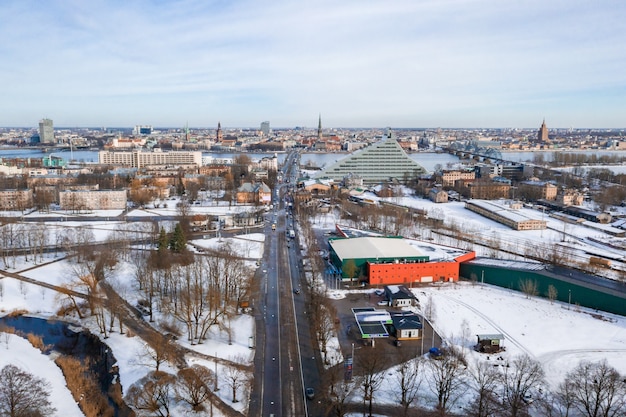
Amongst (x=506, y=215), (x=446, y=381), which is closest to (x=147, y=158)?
(x=506, y=215)

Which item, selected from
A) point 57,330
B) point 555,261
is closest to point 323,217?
point 555,261

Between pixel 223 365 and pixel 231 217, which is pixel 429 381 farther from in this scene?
pixel 231 217

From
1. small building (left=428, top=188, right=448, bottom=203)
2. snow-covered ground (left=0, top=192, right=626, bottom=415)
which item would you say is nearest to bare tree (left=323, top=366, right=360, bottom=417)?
snow-covered ground (left=0, top=192, right=626, bottom=415)

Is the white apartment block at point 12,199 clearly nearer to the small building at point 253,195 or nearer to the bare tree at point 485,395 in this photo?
the small building at point 253,195

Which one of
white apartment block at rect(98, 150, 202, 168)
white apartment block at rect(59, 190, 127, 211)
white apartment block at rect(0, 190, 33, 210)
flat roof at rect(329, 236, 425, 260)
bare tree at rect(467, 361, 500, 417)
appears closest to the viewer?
bare tree at rect(467, 361, 500, 417)

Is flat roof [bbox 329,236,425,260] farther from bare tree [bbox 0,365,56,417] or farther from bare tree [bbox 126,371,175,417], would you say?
bare tree [bbox 0,365,56,417]

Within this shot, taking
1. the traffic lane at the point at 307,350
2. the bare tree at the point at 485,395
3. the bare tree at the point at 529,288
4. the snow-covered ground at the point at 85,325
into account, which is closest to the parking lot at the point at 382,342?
the traffic lane at the point at 307,350
